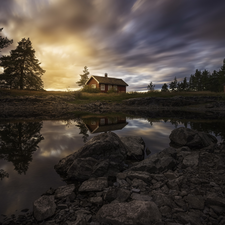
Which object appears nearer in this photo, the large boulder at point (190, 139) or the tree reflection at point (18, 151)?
the tree reflection at point (18, 151)

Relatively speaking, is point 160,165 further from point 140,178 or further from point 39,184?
point 39,184

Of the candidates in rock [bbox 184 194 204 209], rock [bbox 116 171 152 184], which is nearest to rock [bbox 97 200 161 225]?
rock [bbox 184 194 204 209]

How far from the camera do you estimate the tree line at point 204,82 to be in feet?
228

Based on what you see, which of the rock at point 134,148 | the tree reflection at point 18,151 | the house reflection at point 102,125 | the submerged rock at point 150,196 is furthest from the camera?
the house reflection at point 102,125

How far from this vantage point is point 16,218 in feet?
9.21

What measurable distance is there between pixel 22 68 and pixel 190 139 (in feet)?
152

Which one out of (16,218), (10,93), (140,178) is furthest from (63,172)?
(10,93)

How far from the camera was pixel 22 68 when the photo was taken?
137 ft

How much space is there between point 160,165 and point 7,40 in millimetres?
32807

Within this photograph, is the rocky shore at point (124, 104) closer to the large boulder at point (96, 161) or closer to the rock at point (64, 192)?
the large boulder at point (96, 161)

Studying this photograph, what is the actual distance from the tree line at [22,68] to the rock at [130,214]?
45.8m

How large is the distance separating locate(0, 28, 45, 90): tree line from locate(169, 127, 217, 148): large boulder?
43157 mm

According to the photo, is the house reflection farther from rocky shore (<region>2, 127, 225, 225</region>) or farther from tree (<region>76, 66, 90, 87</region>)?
tree (<region>76, 66, 90, 87</region>)

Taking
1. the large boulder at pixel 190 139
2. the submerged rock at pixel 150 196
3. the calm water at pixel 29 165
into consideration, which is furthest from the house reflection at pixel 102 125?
the submerged rock at pixel 150 196
